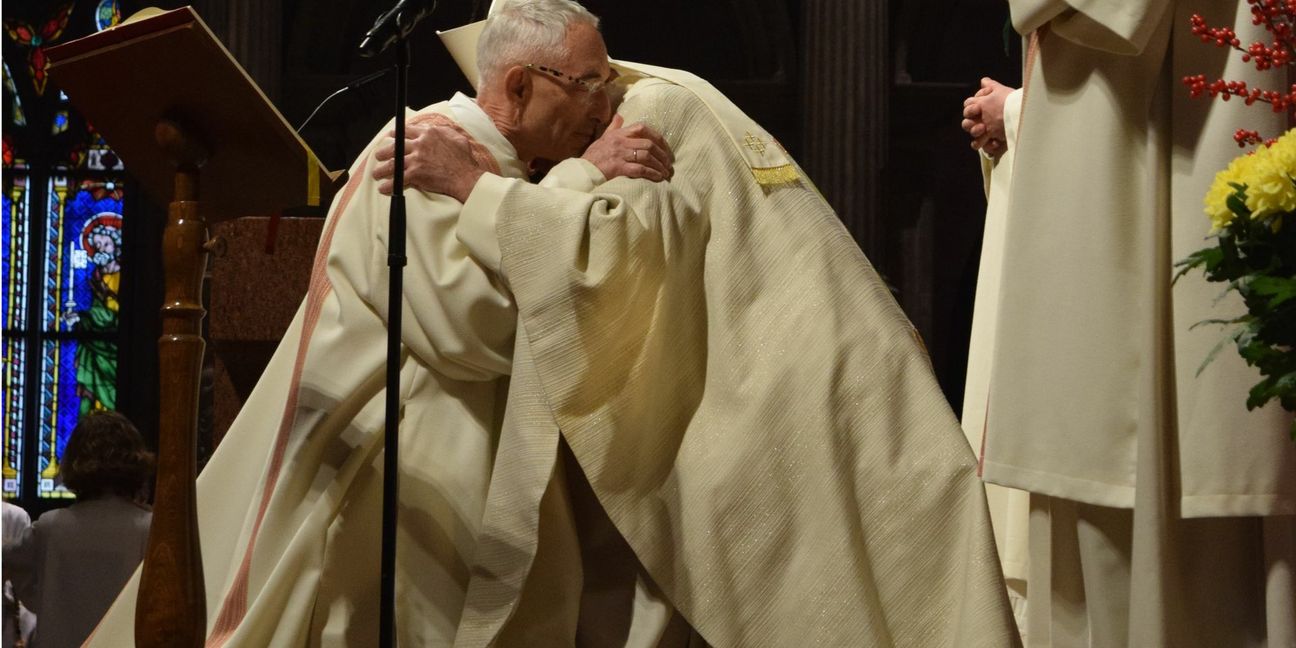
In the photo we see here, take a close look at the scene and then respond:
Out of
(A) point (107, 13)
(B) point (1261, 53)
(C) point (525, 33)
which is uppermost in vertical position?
(A) point (107, 13)

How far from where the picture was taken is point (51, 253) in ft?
35.3

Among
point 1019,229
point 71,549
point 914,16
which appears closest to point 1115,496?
point 1019,229

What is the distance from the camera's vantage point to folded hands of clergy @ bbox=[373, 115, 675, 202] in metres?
3.56

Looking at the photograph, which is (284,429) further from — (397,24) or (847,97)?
(847,97)

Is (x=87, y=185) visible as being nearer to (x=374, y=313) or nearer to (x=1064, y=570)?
(x=374, y=313)

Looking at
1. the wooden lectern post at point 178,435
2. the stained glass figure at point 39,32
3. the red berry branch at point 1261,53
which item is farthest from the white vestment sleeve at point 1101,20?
the stained glass figure at point 39,32

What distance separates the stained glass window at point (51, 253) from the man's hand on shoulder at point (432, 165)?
7.68 metres

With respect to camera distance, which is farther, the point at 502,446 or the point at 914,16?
the point at 914,16

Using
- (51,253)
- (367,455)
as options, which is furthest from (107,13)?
(367,455)

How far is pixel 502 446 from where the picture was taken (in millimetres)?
3381

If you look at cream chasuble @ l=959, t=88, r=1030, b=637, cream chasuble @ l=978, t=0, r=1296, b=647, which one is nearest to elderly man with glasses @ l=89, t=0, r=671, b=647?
cream chasuble @ l=978, t=0, r=1296, b=647

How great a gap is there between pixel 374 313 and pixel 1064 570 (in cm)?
153

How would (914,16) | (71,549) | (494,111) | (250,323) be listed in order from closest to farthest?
(494,111), (250,323), (71,549), (914,16)

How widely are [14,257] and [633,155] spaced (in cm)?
820
